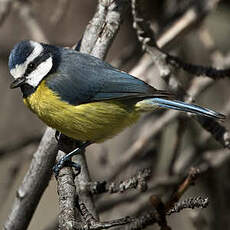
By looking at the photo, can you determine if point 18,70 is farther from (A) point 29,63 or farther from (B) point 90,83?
(B) point 90,83

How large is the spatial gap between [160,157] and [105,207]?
0.91 meters

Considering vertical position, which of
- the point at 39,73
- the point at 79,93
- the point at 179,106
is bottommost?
the point at 179,106

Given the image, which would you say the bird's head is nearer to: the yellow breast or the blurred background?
the yellow breast

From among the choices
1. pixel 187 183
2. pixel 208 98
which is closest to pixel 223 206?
pixel 208 98

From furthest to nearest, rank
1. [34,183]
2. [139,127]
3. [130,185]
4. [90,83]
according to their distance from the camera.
A: [139,127] < [90,83] < [34,183] < [130,185]

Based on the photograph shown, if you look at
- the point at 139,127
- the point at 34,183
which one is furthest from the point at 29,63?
the point at 139,127

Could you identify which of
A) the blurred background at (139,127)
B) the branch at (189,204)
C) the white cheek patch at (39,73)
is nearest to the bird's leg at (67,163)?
the white cheek patch at (39,73)

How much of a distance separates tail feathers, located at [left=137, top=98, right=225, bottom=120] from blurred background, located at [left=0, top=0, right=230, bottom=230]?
12cm

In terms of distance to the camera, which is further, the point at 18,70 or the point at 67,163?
the point at 18,70

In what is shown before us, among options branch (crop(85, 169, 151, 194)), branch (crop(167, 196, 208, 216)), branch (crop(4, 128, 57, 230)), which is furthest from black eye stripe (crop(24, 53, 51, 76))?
branch (crop(167, 196, 208, 216))

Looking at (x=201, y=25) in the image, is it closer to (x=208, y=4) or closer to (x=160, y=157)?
(x=208, y=4)

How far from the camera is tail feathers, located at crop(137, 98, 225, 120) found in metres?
2.60

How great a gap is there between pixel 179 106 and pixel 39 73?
78 centimetres

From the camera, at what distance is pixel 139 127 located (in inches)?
169
